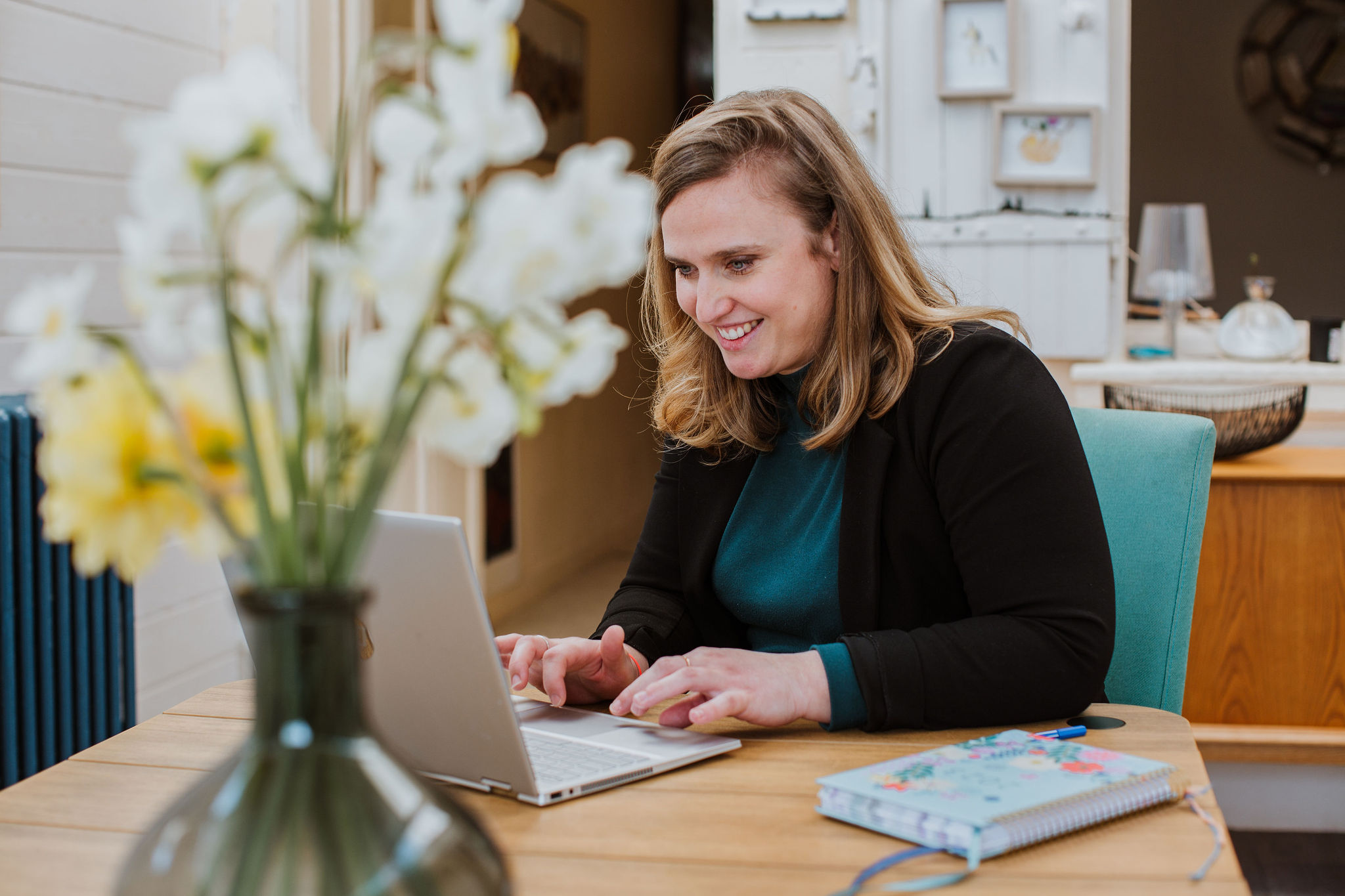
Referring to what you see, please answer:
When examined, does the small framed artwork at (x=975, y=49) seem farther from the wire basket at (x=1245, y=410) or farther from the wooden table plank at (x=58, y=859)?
the wooden table plank at (x=58, y=859)

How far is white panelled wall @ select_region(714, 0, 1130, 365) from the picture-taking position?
10.6 feet

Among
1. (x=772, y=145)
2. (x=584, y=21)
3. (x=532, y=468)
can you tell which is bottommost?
(x=532, y=468)

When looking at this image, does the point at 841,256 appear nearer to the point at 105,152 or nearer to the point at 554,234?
the point at 554,234

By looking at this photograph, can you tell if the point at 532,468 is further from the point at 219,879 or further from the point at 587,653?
the point at 219,879

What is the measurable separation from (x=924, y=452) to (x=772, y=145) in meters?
0.40

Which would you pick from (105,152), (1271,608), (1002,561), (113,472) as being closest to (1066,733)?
(1002,561)

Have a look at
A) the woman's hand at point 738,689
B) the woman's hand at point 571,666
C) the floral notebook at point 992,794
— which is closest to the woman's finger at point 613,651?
the woman's hand at point 571,666

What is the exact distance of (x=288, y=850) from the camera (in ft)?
1.55

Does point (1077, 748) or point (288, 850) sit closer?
point (288, 850)

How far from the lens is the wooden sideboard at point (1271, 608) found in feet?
7.98

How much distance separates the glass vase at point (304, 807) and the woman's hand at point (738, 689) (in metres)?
0.53

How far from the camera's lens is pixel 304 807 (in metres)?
0.48

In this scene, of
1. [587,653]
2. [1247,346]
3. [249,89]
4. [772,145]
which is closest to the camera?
[249,89]

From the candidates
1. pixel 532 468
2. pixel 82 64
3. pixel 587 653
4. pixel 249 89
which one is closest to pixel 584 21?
pixel 532 468
